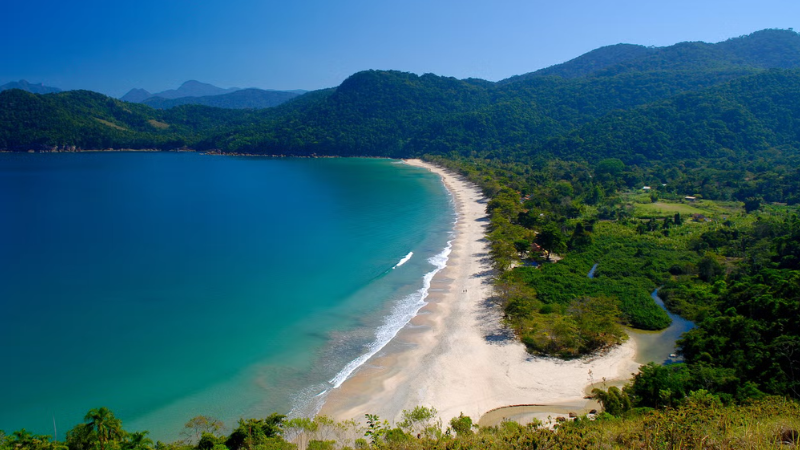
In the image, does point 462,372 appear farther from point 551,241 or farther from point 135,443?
point 551,241

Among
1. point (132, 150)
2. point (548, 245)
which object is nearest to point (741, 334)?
point (548, 245)

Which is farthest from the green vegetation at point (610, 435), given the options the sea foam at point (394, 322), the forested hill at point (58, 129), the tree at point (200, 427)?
the forested hill at point (58, 129)

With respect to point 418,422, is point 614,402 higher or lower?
higher

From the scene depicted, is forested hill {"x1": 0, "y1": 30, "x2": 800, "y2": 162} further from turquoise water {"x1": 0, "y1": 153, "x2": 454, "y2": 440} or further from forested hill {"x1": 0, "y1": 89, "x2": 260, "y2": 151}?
turquoise water {"x1": 0, "y1": 153, "x2": 454, "y2": 440}

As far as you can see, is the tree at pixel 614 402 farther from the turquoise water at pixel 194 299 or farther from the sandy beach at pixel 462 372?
the turquoise water at pixel 194 299

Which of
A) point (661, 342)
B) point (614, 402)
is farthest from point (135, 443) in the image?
point (661, 342)

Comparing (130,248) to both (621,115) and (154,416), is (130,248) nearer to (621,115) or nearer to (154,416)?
(154,416)

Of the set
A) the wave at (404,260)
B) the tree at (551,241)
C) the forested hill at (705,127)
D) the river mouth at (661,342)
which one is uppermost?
the forested hill at (705,127)
